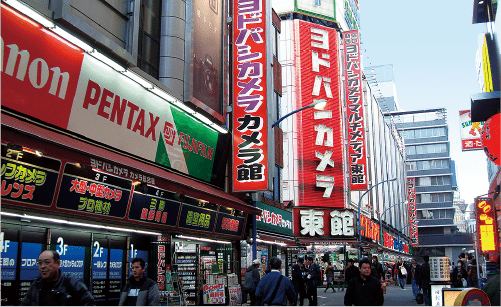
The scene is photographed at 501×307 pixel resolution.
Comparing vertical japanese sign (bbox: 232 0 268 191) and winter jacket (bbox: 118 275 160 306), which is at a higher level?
vertical japanese sign (bbox: 232 0 268 191)

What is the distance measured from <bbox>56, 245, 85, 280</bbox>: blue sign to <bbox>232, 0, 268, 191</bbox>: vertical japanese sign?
750 cm

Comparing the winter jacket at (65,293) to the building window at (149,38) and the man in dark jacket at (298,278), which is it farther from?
the man in dark jacket at (298,278)

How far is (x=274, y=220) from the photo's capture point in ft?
83.0

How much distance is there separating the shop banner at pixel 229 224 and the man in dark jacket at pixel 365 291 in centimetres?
1070

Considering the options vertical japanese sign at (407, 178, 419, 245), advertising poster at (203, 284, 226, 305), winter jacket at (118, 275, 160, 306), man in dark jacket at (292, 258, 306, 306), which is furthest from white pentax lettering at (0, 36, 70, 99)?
vertical japanese sign at (407, 178, 419, 245)

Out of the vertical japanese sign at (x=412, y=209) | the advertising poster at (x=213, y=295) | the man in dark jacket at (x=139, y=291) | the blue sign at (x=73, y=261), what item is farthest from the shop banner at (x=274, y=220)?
the vertical japanese sign at (x=412, y=209)

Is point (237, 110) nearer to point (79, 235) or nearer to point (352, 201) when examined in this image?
point (79, 235)

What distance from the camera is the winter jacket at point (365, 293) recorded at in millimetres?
8312

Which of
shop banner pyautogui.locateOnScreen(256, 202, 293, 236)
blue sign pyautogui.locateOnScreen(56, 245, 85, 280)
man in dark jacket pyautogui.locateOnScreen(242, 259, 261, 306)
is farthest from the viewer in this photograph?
shop banner pyautogui.locateOnScreen(256, 202, 293, 236)

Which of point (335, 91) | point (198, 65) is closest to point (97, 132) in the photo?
point (198, 65)

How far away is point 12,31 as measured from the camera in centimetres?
975

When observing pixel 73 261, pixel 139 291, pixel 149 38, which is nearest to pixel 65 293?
pixel 139 291

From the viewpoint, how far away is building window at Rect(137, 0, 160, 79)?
603 inches

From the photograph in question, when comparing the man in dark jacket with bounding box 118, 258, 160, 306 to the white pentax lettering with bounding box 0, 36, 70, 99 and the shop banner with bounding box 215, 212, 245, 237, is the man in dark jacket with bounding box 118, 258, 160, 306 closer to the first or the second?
the white pentax lettering with bounding box 0, 36, 70, 99
